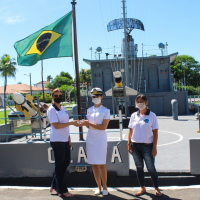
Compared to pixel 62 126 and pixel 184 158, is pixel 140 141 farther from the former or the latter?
pixel 184 158

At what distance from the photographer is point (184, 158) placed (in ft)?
19.5

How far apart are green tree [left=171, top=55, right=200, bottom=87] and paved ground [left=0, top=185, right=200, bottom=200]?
65.2m

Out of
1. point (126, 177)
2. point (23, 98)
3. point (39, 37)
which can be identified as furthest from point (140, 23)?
point (126, 177)

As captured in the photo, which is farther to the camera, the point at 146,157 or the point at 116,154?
the point at 116,154

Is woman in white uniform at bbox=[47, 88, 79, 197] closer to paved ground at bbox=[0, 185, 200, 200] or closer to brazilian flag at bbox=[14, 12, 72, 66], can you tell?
paved ground at bbox=[0, 185, 200, 200]

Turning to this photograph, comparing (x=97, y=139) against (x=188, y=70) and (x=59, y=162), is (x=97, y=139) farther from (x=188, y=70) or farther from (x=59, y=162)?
(x=188, y=70)

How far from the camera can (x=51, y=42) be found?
5.58 meters

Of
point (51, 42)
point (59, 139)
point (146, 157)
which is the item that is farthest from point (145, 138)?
point (51, 42)

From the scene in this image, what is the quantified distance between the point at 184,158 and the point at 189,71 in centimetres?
6760

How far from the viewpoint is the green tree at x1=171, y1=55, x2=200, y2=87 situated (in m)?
66.8

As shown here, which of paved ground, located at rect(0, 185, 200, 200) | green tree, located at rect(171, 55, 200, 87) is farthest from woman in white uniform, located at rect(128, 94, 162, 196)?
green tree, located at rect(171, 55, 200, 87)

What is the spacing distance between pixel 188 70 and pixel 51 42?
68.6 meters

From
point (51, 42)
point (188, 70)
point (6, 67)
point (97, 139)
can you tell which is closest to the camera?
point (97, 139)

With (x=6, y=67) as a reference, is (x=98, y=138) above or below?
below
